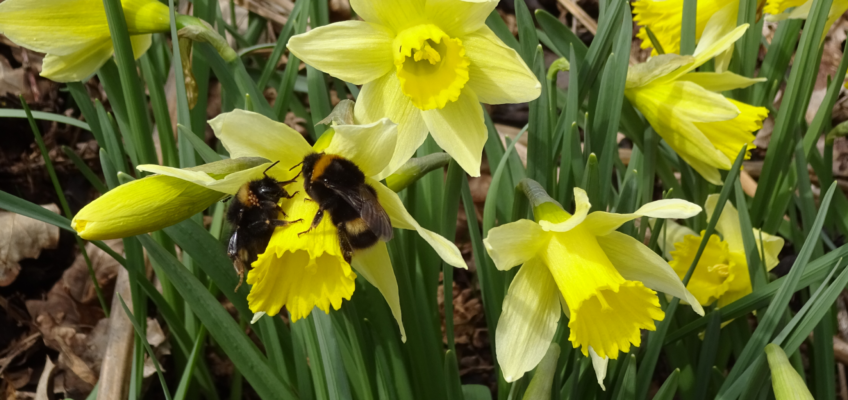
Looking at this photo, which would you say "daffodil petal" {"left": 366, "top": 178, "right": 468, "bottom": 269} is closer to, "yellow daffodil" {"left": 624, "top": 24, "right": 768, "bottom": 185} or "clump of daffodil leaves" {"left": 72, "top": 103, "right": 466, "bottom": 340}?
"clump of daffodil leaves" {"left": 72, "top": 103, "right": 466, "bottom": 340}

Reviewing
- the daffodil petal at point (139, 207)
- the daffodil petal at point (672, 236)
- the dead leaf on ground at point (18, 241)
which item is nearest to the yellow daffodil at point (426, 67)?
the daffodil petal at point (139, 207)

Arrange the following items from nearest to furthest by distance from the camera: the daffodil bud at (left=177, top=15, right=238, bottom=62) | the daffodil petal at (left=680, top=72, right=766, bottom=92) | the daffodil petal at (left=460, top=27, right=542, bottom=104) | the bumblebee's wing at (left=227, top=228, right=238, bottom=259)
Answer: the bumblebee's wing at (left=227, top=228, right=238, bottom=259) → the daffodil petal at (left=460, top=27, right=542, bottom=104) → the daffodil bud at (left=177, top=15, right=238, bottom=62) → the daffodil petal at (left=680, top=72, right=766, bottom=92)

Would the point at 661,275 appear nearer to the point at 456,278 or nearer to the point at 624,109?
the point at 624,109

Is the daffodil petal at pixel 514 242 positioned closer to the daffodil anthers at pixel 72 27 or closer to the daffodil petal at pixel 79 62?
the daffodil anthers at pixel 72 27

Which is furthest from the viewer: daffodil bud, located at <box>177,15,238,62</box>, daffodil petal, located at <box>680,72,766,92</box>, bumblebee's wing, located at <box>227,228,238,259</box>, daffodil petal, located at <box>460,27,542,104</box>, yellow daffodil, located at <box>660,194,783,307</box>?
yellow daffodil, located at <box>660,194,783,307</box>

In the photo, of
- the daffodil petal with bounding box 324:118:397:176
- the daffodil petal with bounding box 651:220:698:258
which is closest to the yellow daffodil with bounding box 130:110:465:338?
the daffodil petal with bounding box 324:118:397:176
